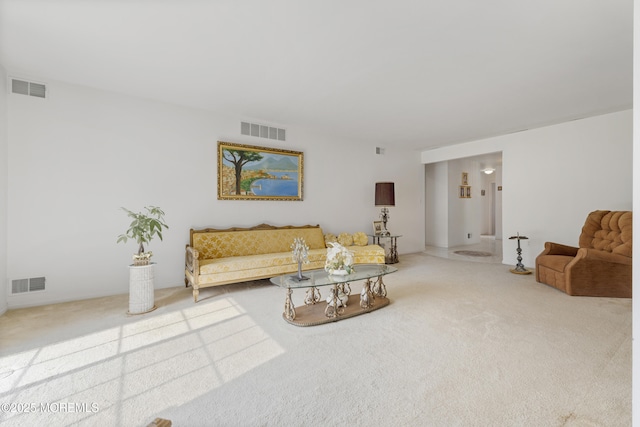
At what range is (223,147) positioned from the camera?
444cm

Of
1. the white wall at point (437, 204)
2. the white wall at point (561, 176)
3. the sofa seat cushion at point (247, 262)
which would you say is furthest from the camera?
the white wall at point (437, 204)

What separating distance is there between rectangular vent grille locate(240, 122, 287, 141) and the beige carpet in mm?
2844

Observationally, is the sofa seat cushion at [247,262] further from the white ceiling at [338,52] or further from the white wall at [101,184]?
the white ceiling at [338,52]

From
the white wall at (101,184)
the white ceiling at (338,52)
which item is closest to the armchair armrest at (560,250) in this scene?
the white ceiling at (338,52)

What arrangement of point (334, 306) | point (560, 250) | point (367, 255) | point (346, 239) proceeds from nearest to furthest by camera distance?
point (334, 306)
point (560, 250)
point (367, 255)
point (346, 239)

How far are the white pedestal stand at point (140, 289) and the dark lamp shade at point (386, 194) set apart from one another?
428 cm

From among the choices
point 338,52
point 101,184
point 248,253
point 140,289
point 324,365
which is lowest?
point 324,365

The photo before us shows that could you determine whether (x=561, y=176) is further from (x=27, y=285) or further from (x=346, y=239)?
(x=27, y=285)

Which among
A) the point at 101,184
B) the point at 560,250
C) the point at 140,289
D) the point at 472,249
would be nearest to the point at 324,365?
the point at 140,289

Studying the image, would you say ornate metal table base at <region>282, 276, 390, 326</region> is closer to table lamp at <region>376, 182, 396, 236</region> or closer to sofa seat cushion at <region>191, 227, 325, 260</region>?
sofa seat cushion at <region>191, 227, 325, 260</region>

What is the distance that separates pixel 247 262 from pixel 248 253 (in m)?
0.59

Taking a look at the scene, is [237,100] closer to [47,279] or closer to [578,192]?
[47,279]

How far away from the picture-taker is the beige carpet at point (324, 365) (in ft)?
5.11

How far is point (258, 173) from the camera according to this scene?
478 centimetres
